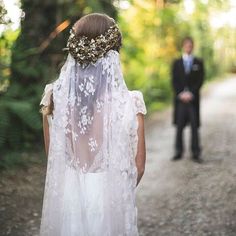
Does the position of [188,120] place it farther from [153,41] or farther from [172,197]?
[153,41]

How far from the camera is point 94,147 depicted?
3260mm

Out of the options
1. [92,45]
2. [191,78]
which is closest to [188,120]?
[191,78]

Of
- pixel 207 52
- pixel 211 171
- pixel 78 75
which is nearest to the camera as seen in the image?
pixel 78 75

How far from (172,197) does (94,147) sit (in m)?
4.31

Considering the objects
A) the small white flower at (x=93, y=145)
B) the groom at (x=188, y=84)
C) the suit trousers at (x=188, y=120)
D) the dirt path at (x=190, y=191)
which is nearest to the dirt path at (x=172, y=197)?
the dirt path at (x=190, y=191)

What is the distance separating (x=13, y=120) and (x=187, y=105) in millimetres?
3129

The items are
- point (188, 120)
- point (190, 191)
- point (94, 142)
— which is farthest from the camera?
point (188, 120)

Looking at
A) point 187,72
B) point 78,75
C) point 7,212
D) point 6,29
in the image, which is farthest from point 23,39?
point 78,75

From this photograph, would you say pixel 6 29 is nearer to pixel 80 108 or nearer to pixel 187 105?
pixel 187 105

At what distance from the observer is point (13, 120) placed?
26.5 feet

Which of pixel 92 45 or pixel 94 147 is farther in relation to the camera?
pixel 94 147

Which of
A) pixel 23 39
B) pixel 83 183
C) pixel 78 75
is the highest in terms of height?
pixel 23 39

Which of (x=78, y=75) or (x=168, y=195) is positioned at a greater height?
(x=78, y=75)

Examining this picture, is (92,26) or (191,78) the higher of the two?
(191,78)
